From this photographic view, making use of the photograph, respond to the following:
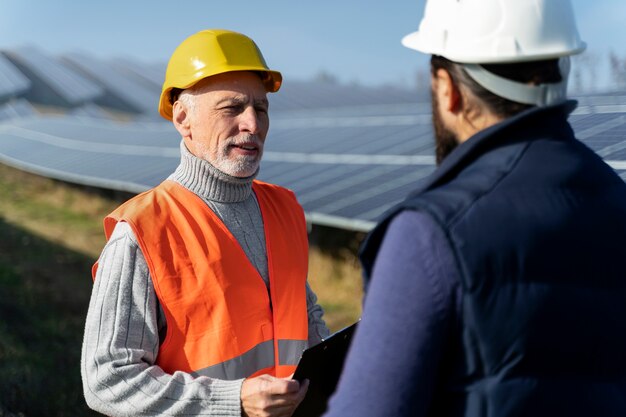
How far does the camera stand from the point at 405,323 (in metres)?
1.26

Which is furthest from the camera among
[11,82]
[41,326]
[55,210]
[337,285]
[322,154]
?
[11,82]

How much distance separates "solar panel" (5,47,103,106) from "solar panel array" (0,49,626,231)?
14.9 metres

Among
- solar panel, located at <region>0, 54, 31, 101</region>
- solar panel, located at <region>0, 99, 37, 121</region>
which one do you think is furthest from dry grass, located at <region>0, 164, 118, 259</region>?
solar panel, located at <region>0, 54, 31, 101</region>

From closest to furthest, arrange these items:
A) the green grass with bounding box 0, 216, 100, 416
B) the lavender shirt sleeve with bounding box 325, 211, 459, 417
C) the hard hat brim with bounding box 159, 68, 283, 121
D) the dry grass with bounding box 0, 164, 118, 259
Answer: the lavender shirt sleeve with bounding box 325, 211, 459, 417
the hard hat brim with bounding box 159, 68, 283, 121
the green grass with bounding box 0, 216, 100, 416
the dry grass with bounding box 0, 164, 118, 259

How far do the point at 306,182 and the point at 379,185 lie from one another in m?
1.37

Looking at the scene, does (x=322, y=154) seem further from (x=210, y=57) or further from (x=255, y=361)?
(x=255, y=361)

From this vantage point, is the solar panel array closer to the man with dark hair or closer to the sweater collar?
the sweater collar

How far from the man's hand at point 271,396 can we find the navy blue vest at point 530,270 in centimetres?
77

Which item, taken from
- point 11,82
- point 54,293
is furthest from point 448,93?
point 11,82

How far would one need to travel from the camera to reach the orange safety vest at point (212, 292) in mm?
2258

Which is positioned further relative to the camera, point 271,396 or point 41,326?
point 41,326

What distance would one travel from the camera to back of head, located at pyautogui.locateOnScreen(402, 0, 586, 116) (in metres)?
1.38

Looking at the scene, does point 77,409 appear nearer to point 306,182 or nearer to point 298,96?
point 306,182

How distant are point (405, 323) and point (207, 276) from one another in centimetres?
115
